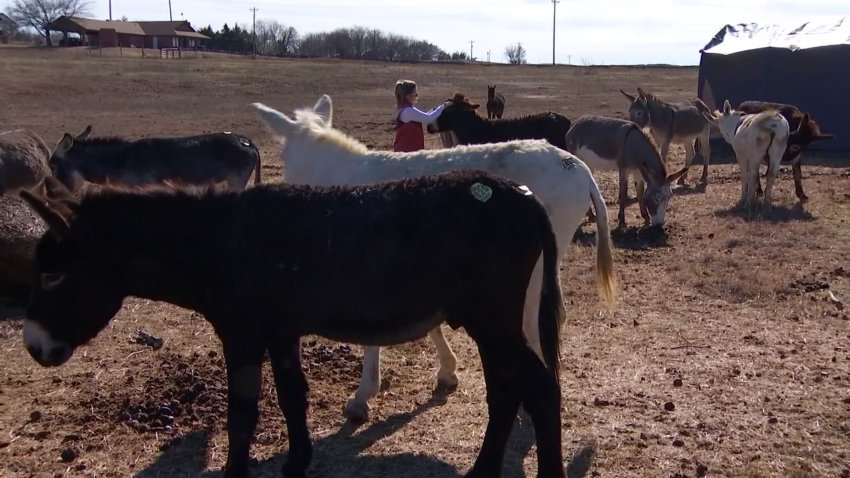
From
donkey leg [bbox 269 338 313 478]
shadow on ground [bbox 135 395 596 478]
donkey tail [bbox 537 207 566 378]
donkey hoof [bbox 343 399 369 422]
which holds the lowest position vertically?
shadow on ground [bbox 135 395 596 478]

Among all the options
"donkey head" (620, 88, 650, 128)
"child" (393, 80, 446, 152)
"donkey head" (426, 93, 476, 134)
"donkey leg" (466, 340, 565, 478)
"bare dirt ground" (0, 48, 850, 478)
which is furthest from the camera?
"donkey head" (620, 88, 650, 128)

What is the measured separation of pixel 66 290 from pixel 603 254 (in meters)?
3.16

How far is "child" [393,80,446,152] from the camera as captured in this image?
7.27 m

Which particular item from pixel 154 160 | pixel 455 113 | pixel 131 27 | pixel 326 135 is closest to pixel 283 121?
pixel 326 135

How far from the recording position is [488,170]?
505 centimetres

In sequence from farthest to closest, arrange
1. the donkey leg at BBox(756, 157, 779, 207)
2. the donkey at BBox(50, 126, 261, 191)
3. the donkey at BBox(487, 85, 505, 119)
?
the donkey at BBox(487, 85, 505, 119), the donkey leg at BBox(756, 157, 779, 207), the donkey at BBox(50, 126, 261, 191)

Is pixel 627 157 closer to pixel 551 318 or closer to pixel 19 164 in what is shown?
pixel 551 318

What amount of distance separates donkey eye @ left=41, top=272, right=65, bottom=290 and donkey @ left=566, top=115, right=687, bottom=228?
8205 mm

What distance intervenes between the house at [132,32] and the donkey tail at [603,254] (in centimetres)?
6616

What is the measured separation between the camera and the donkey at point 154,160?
30.5 feet

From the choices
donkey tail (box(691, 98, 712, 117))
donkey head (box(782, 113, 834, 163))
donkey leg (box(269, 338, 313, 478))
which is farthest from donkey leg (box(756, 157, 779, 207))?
donkey leg (box(269, 338, 313, 478))

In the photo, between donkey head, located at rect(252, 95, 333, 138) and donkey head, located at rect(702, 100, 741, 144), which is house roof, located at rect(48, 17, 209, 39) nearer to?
donkey head, located at rect(702, 100, 741, 144)

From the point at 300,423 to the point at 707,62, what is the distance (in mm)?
19500

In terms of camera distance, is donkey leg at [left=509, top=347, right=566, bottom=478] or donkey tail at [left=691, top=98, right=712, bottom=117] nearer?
donkey leg at [left=509, top=347, right=566, bottom=478]
